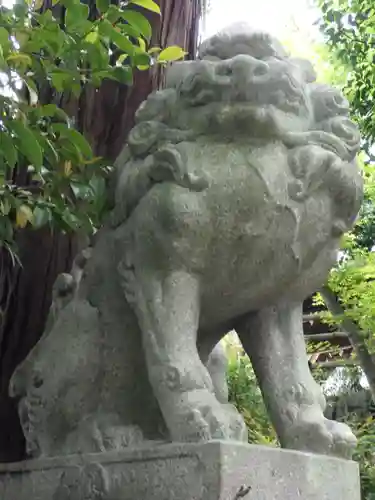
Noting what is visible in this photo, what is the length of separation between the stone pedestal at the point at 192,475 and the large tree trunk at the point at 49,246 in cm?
55

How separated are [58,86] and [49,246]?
0.77m

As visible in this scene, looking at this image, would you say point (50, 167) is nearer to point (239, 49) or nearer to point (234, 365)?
point (239, 49)

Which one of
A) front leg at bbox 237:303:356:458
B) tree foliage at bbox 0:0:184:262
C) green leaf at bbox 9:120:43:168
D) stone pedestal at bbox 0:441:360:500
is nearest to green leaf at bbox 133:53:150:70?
tree foliage at bbox 0:0:184:262

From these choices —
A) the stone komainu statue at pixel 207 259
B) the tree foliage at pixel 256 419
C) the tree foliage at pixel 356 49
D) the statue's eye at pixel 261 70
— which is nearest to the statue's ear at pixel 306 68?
the stone komainu statue at pixel 207 259

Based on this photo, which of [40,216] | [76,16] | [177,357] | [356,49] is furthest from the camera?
[356,49]

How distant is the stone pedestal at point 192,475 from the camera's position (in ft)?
4.33

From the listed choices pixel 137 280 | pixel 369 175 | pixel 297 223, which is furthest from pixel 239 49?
pixel 369 175

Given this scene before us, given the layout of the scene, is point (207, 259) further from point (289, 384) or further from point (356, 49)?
point (356, 49)

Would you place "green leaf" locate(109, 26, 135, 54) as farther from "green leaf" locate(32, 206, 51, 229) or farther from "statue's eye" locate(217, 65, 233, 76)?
"green leaf" locate(32, 206, 51, 229)

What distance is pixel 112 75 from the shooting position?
179 centimetres

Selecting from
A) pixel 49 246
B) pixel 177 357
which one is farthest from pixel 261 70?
pixel 49 246

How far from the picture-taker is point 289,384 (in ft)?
5.19

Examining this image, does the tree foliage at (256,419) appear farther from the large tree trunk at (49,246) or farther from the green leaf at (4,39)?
the green leaf at (4,39)

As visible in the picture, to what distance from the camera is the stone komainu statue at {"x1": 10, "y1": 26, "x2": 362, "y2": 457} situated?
1518 millimetres
